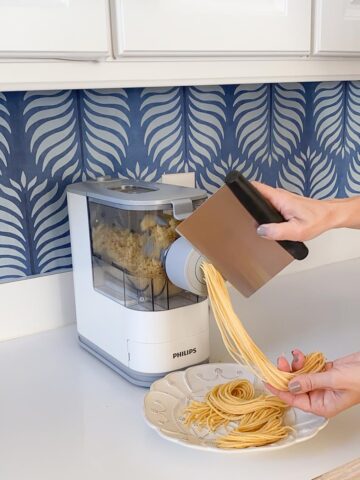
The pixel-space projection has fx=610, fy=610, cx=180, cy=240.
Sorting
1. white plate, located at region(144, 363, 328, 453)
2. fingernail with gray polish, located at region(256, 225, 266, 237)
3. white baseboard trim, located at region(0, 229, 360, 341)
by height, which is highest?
fingernail with gray polish, located at region(256, 225, 266, 237)

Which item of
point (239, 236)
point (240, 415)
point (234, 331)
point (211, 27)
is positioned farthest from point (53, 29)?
point (240, 415)

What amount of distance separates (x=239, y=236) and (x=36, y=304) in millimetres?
564

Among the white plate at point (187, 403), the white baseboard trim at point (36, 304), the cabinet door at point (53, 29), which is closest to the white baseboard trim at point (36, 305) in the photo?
the white baseboard trim at point (36, 304)

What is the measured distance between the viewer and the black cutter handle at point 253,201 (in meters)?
0.69

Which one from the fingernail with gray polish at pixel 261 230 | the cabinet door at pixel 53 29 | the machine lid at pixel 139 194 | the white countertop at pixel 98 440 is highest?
the cabinet door at pixel 53 29

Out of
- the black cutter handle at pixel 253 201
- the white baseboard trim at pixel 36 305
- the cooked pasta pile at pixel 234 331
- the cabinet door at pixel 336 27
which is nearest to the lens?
the black cutter handle at pixel 253 201

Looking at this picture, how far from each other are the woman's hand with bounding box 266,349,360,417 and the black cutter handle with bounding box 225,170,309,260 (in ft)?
0.48

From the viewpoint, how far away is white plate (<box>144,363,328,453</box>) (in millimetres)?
748

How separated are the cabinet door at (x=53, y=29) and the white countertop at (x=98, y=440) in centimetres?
49

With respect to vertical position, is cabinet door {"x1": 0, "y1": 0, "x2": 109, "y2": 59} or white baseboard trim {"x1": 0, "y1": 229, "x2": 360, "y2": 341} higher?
cabinet door {"x1": 0, "y1": 0, "x2": 109, "y2": 59}

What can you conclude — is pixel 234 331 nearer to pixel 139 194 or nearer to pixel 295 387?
pixel 295 387

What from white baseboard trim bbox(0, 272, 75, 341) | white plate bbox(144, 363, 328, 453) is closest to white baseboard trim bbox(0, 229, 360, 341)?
white baseboard trim bbox(0, 272, 75, 341)

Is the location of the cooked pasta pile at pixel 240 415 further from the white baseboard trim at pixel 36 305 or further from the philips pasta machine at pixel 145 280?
the white baseboard trim at pixel 36 305

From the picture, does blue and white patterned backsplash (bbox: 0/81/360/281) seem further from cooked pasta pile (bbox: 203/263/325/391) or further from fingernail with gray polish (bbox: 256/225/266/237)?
fingernail with gray polish (bbox: 256/225/266/237)
